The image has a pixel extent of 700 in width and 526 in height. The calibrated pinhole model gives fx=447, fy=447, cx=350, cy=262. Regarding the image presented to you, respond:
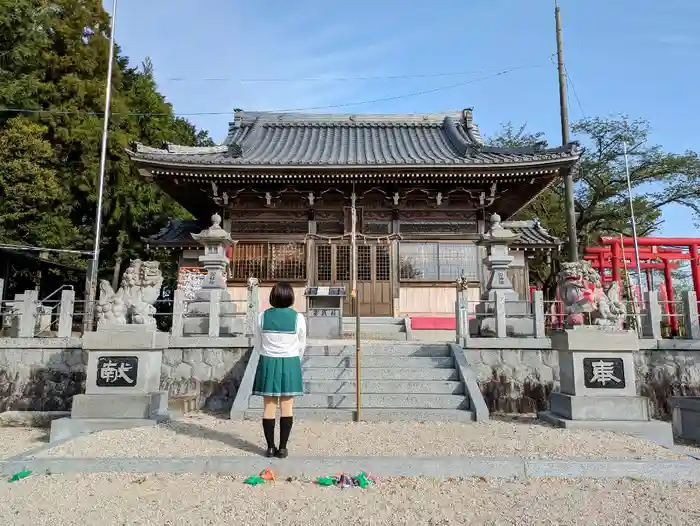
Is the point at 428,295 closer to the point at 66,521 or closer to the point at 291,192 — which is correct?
the point at 291,192

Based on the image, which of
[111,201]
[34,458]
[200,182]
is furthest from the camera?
[111,201]

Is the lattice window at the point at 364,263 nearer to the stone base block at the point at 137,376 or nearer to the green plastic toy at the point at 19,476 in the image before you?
the stone base block at the point at 137,376

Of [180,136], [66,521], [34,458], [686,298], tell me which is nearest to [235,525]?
[66,521]

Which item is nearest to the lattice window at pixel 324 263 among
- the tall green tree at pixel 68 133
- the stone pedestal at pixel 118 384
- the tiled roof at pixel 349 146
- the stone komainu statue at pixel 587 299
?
the tiled roof at pixel 349 146

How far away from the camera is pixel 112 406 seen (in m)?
6.32

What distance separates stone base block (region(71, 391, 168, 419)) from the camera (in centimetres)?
629

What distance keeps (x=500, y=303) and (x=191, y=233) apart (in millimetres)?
10249

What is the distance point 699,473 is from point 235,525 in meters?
4.19

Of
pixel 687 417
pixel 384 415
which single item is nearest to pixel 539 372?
pixel 687 417

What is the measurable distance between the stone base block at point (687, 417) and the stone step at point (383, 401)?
3620 mm

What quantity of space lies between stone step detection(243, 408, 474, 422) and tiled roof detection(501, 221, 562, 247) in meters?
9.24

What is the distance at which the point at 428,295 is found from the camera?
45.9 feet

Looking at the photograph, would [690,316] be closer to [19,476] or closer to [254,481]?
[254,481]

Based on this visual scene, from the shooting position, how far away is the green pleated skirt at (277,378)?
4547 mm
